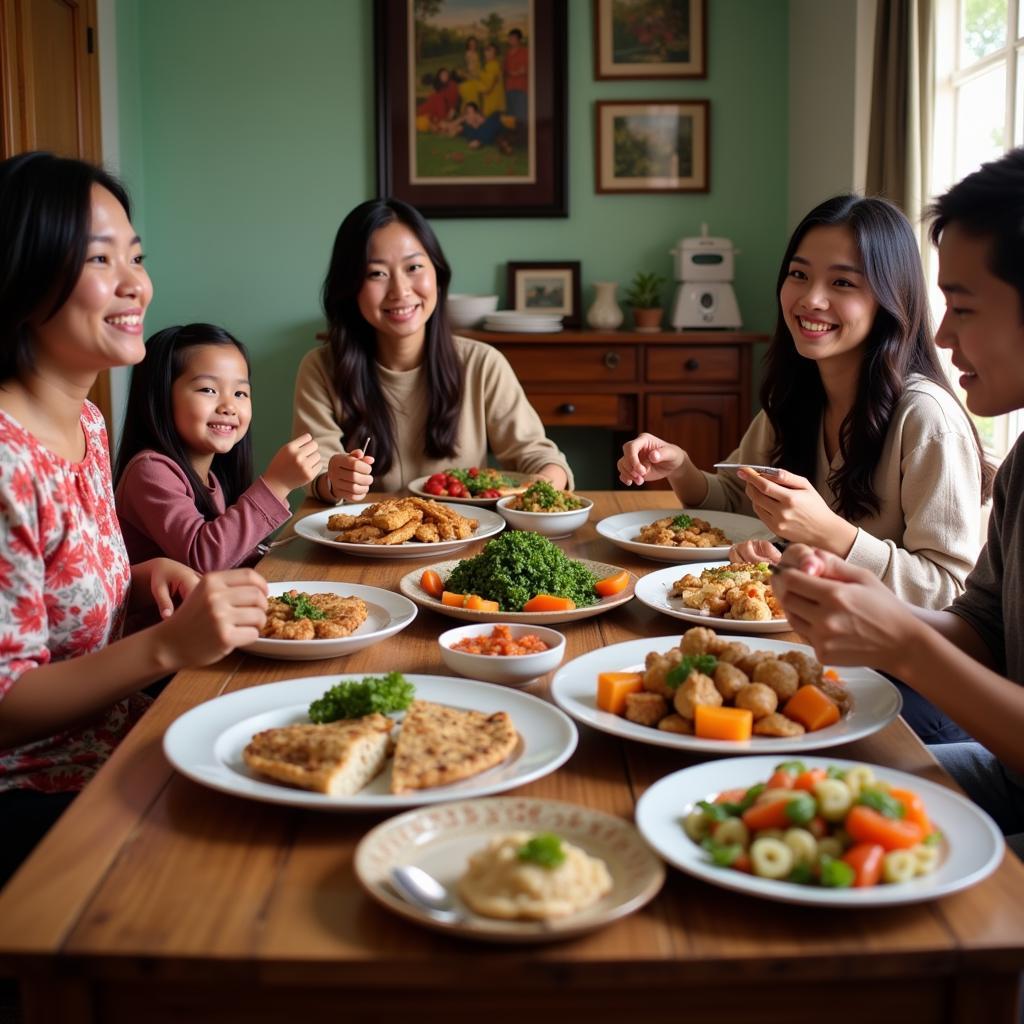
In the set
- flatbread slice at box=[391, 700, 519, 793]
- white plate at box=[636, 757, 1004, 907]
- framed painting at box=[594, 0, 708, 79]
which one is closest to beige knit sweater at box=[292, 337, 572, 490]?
flatbread slice at box=[391, 700, 519, 793]

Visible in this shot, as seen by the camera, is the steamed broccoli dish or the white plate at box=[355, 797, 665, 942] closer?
the white plate at box=[355, 797, 665, 942]

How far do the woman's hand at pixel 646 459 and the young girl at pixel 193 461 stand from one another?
68 cm

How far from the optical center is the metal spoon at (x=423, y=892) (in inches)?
38.2

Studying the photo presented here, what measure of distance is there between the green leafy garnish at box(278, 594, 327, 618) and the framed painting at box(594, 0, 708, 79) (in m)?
4.38

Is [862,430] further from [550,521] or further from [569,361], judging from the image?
[569,361]

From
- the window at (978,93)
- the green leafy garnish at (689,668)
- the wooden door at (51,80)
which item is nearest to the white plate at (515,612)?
the green leafy garnish at (689,668)

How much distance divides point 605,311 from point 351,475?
3018mm

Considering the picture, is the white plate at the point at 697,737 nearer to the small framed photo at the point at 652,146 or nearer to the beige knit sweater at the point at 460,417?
the beige knit sweater at the point at 460,417

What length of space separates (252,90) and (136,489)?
3.71m

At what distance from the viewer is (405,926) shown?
0.98 m

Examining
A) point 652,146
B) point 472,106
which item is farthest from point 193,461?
point 652,146

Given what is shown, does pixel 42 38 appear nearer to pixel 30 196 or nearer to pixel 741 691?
pixel 30 196

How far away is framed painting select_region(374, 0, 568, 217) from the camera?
5.45m

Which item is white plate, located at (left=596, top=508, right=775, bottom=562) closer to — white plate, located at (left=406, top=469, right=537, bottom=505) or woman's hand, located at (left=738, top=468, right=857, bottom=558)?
woman's hand, located at (left=738, top=468, right=857, bottom=558)
